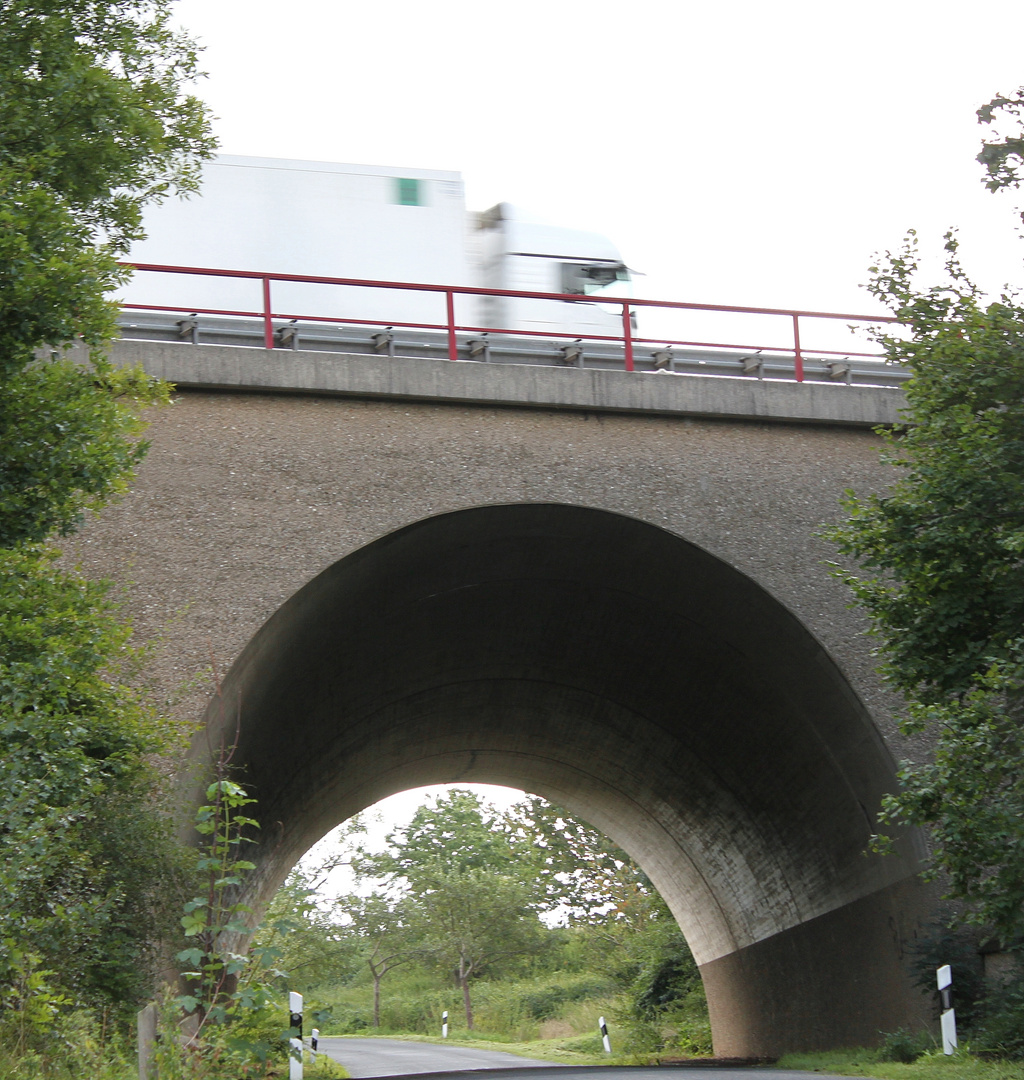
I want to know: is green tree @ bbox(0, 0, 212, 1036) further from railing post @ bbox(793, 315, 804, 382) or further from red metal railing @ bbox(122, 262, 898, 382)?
railing post @ bbox(793, 315, 804, 382)

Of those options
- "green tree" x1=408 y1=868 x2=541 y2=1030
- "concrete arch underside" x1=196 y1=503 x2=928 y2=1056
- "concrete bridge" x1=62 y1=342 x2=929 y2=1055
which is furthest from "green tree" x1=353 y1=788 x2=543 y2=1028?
"concrete bridge" x1=62 y1=342 x2=929 y2=1055

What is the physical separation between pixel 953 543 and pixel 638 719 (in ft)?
24.8

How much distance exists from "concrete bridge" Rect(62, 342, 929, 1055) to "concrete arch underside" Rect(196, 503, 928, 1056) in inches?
1.7

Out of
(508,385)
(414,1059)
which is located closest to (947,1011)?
(508,385)

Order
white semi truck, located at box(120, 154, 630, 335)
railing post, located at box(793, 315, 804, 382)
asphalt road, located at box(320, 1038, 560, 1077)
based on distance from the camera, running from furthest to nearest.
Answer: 1. asphalt road, located at box(320, 1038, 560, 1077)
2. white semi truck, located at box(120, 154, 630, 335)
3. railing post, located at box(793, 315, 804, 382)

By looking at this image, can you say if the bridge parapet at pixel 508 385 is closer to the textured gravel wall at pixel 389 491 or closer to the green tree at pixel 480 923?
the textured gravel wall at pixel 389 491

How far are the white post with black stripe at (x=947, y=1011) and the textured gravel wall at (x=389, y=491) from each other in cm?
197

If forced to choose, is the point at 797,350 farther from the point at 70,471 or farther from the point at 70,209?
the point at 70,471

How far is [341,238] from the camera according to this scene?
15.3 meters

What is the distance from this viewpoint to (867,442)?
12.3 metres

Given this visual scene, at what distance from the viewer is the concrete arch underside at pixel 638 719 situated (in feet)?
37.7

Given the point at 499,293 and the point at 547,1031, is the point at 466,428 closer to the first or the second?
the point at 499,293

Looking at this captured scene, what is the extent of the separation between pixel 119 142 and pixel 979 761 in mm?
6620

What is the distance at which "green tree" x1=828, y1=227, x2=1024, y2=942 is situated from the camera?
7914 millimetres
